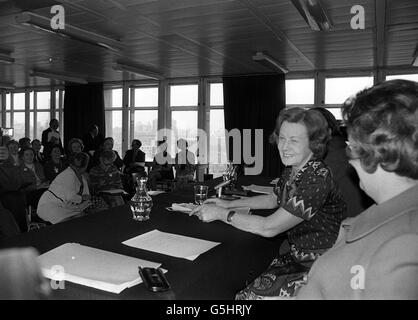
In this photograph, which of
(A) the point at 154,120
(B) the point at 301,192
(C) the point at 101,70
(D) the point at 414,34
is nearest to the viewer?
(B) the point at 301,192

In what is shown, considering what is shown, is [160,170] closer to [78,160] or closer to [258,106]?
[258,106]

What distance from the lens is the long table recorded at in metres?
1.13

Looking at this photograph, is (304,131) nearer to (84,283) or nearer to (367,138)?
(367,138)

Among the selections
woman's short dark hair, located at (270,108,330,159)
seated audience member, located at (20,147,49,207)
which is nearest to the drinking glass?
woman's short dark hair, located at (270,108,330,159)

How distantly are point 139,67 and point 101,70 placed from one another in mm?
1151

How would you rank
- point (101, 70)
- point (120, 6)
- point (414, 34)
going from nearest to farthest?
point (120, 6) < point (414, 34) < point (101, 70)

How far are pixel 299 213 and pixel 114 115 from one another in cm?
999

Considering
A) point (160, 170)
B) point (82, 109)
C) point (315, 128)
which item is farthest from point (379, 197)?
point (82, 109)

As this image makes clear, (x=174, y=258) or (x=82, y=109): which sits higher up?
(x=82, y=109)

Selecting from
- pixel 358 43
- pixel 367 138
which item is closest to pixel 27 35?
pixel 358 43

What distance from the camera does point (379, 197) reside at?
1.03 m

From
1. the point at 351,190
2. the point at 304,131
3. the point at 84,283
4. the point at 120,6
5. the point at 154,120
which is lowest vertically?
the point at 84,283

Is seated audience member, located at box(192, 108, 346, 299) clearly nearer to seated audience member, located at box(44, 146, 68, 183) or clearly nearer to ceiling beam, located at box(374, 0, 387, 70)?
ceiling beam, located at box(374, 0, 387, 70)

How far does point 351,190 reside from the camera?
229 cm
